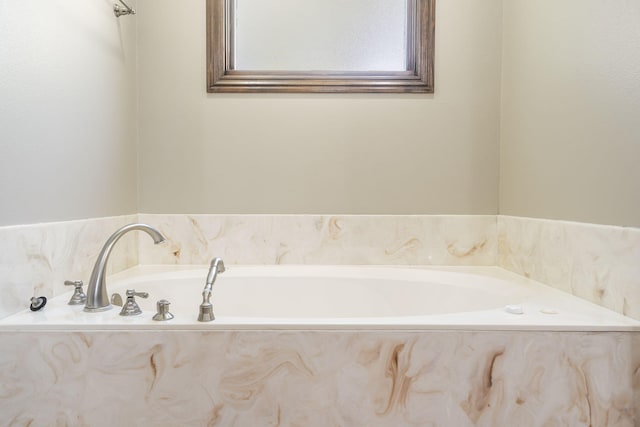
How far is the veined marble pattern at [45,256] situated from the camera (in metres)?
0.99

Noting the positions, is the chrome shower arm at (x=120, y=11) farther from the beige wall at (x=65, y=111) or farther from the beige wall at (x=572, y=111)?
the beige wall at (x=572, y=111)

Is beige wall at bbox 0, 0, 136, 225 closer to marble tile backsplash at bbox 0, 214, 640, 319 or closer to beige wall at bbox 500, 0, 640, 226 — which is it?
marble tile backsplash at bbox 0, 214, 640, 319

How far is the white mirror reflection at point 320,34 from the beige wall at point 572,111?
0.54 m

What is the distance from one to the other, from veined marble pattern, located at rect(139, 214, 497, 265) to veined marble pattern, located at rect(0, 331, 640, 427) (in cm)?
86

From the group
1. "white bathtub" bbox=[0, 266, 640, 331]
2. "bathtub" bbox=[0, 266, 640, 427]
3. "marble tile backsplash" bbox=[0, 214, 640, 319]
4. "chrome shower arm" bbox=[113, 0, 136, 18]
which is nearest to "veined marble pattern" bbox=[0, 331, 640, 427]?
"bathtub" bbox=[0, 266, 640, 427]

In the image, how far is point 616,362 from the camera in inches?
35.5

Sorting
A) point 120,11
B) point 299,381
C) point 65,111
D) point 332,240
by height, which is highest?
point 120,11

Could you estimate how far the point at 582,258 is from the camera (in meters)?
1.19

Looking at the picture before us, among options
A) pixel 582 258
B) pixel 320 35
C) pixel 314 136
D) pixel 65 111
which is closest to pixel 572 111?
pixel 582 258

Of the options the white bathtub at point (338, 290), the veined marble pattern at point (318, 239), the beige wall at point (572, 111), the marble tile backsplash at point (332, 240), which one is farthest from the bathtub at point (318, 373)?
the veined marble pattern at point (318, 239)

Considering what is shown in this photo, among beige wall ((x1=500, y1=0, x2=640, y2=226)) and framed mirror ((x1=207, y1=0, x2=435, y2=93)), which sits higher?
framed mirror ((x1=207, y1=0, x2=435, y2=93))

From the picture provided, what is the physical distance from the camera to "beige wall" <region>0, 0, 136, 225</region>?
1011 millimetres

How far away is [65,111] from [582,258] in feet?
5.71

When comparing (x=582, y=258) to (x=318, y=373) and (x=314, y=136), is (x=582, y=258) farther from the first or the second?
(x=314, y=136)
